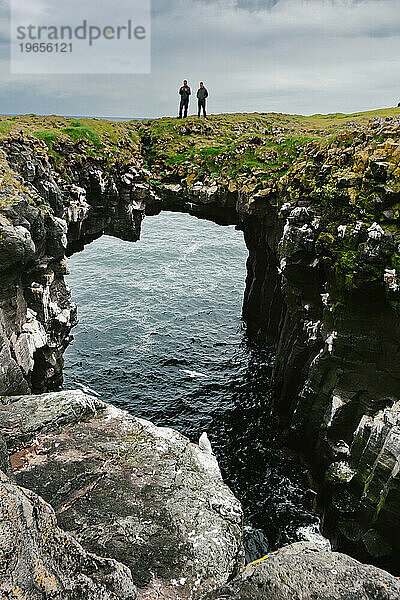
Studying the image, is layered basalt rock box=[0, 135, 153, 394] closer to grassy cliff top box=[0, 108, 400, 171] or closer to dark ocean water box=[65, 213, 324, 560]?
grassy cliff top box=[0, 108, 400, 171]

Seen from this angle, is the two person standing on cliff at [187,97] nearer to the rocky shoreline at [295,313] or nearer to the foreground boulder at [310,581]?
the rocky shoreline at [295,313]

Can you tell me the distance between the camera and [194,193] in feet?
114

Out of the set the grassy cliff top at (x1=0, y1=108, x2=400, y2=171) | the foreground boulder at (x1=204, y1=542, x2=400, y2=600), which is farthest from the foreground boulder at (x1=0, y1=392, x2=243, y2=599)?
the grassy cliff top at (x1=0, y1=108, x2=400, y2=171)

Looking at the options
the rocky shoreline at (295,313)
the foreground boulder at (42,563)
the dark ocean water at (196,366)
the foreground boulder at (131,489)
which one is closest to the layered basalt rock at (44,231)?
the rocky shoreline at (295,313)

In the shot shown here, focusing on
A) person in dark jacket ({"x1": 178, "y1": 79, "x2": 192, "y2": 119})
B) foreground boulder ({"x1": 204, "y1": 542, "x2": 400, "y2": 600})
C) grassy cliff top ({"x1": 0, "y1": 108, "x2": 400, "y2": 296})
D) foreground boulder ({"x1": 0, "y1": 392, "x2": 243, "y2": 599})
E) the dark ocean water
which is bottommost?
the dark ocean water

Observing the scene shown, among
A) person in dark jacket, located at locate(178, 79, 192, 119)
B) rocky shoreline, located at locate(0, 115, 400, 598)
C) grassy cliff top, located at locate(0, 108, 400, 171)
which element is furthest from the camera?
person in dark jacket, located at locate(178, 79, 192, 119)

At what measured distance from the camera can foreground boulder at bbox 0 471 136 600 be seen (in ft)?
17.0

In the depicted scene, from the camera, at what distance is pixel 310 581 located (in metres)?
6.03

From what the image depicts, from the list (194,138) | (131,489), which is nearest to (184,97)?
(194,138)

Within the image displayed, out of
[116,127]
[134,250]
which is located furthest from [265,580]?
[134,250]

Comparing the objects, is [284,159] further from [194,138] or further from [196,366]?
[196,366]

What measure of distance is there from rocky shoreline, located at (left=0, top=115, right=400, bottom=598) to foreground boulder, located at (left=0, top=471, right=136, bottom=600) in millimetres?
2968

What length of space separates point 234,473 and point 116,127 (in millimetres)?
30328

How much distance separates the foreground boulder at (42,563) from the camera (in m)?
5.19
